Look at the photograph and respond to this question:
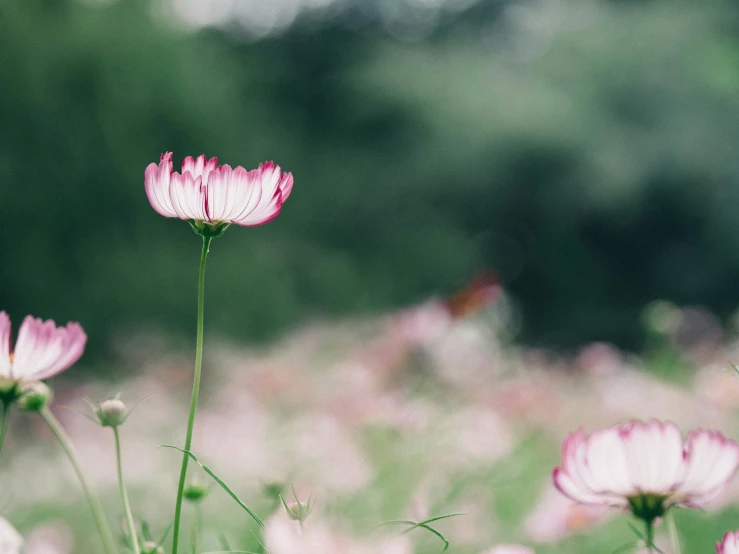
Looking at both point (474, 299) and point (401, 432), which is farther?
point (474, 299)

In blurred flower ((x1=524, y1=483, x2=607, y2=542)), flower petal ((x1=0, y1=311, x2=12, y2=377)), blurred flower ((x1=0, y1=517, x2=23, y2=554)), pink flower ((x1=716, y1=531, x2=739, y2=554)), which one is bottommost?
blurred flower ((x1=0, y1=517, x2=23, y2=554))

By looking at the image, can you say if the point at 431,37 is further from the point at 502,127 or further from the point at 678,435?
the point at 678,435

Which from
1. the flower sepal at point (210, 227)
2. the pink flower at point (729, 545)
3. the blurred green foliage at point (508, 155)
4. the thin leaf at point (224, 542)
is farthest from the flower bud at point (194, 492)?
the blurred green foliage at point (508, 155)

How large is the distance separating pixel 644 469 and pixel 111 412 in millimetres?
225

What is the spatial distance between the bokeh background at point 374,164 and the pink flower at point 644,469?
2666mm

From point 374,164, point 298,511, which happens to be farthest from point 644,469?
point 374,164

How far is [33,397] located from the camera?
0.36m

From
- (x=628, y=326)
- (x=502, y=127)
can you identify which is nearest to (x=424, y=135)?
(x=502, y=127)

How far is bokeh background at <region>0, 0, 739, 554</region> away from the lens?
133 inches

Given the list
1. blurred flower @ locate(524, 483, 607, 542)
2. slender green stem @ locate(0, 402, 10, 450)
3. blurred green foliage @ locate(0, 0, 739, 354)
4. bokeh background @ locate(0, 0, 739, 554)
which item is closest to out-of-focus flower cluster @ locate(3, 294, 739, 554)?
blurred flower @ locate(524, 483, 607, 542)

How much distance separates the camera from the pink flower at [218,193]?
1.18 ft

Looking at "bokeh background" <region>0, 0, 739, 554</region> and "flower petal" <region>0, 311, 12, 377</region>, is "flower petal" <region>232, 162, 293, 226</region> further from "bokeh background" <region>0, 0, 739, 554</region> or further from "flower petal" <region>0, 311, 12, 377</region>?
"bokeh background" <region>0, 0, 739, 554</region>

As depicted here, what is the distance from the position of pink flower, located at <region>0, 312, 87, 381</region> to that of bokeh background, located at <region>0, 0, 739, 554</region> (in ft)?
8.56

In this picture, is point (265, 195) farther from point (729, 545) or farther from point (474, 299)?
point (474, 299)
